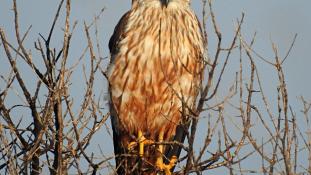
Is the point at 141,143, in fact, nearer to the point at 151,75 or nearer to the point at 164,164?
the point at 164,164

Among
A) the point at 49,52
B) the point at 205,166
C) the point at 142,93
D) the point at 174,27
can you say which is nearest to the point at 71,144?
the point at 49,52

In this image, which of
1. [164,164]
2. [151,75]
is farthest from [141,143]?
[151,75]

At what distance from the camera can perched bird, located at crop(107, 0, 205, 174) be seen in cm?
544

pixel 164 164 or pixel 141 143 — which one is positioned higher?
pixel 141 143

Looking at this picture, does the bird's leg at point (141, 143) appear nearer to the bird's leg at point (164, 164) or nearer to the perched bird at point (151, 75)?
the perched bird at point (151, 75)

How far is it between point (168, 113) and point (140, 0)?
1.14 meters

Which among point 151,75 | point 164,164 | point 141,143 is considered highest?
point 151,75

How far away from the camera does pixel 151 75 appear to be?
550 cm

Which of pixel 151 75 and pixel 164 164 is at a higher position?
pixel 151 75

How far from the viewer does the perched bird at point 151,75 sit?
5.44m

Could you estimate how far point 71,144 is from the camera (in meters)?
4.34

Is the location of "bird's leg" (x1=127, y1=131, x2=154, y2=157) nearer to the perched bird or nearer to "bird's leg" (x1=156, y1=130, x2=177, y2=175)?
the perched bird

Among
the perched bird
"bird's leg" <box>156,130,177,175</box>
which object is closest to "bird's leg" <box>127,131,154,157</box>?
the perched bird

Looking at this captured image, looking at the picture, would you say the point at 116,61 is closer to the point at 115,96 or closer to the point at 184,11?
the point at 115,96
